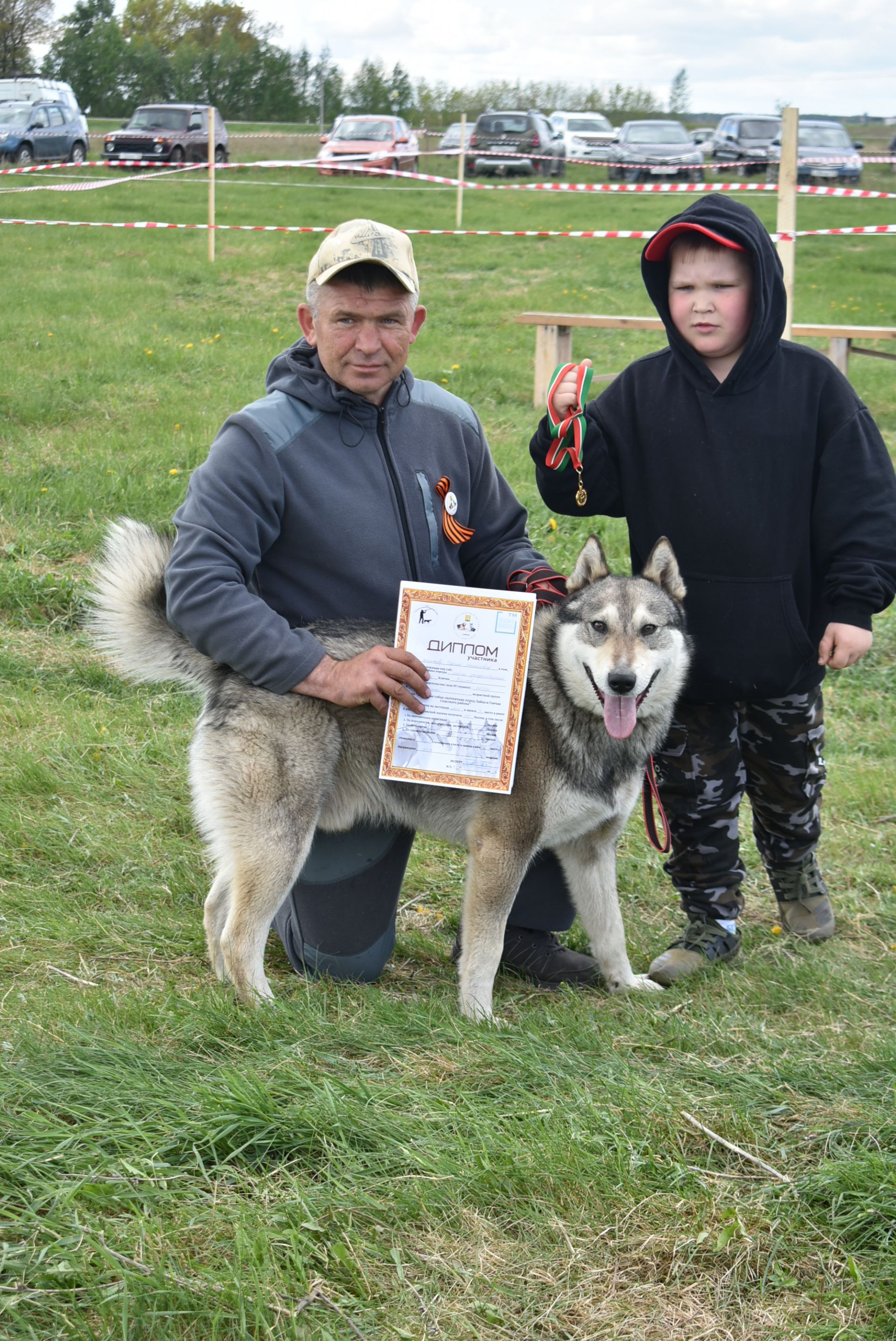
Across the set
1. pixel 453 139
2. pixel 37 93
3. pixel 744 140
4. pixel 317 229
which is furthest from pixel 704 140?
pixel 317 229

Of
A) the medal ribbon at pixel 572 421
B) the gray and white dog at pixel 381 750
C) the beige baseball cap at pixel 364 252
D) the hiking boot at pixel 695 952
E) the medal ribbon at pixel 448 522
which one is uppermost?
the beige baseball cap at pixel 364 252

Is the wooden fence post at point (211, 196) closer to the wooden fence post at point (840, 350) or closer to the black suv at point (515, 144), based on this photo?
the wooden fence post at point (840, 350)

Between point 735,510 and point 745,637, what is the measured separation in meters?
0.33

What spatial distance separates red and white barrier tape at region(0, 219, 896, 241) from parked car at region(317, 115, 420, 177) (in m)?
7.18

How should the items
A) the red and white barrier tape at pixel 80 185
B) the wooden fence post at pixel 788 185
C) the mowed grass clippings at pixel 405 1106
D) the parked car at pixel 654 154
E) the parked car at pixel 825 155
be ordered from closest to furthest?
the mowed grass clippings at pixel 405 1106 → the wooden fence post at pixel 788 185 → the red and white barrier tape at pixel 80 185 → the parked car at pixel 825 155 → the parked car at pixel 654 154

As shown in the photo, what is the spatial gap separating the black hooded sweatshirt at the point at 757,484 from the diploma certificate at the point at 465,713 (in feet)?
1.81

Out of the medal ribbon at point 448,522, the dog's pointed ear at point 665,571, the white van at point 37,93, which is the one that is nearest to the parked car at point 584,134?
the white van at point 37,93

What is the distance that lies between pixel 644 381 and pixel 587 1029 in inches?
66.9

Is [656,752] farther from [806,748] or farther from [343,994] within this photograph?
[343,994]

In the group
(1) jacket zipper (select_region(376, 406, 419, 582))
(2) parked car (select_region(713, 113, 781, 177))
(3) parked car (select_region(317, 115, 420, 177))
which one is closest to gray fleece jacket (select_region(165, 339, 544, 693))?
(1) jacket zipper (select_region(376, 406, 419, 582))

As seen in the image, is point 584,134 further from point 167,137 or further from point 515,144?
point 167,137

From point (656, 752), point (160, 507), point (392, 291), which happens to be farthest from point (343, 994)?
point (160, 507)

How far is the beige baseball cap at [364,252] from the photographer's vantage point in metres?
2.72

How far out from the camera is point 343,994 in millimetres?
2824
